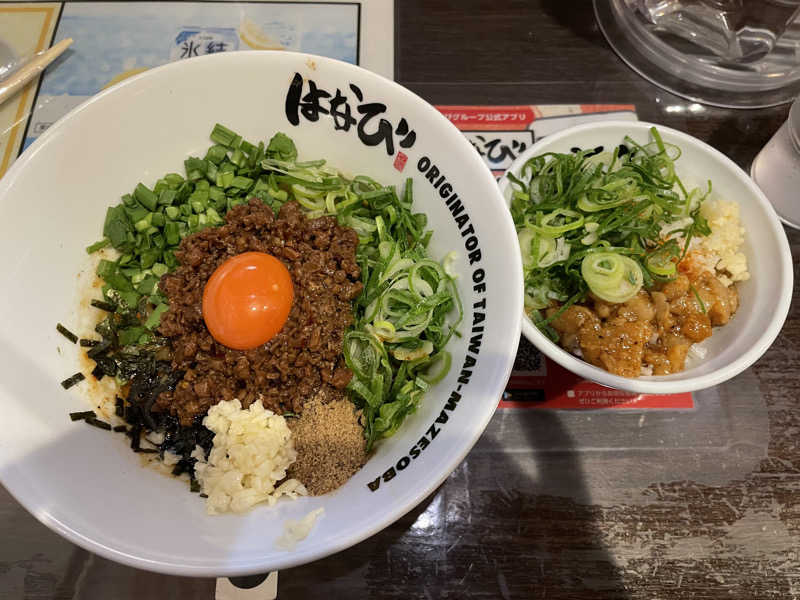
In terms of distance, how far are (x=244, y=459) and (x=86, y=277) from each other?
0.95 meters

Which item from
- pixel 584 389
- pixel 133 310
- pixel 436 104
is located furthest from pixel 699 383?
pixel 133 310

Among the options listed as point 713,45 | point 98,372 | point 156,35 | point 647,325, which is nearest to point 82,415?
point 98,372

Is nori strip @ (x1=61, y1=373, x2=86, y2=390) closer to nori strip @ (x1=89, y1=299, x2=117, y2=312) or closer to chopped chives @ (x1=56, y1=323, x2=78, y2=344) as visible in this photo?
chopped chives @ (x1=56, y1=323, x2=78, y2=344)

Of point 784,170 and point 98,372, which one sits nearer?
point 98,372

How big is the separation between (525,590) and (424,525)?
437 mm

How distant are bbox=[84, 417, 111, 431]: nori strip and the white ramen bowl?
22mm

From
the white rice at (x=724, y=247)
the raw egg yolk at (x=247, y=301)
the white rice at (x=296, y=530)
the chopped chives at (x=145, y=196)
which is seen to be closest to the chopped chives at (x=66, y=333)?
the raw egg yolk at (x=247, y=301)

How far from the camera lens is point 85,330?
180 cm

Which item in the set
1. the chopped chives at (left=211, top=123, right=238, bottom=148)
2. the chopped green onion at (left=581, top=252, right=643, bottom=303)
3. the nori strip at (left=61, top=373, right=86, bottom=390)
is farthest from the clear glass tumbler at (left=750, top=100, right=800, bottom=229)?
the nori strip at (left=61, top=373, right=86, bottom=390)

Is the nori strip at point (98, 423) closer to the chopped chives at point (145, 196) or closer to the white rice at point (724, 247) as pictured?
the chopped chives at point (145, 196)

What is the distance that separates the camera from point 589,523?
1.95 m

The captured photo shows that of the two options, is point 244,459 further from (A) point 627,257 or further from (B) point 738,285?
(B) point 738,285

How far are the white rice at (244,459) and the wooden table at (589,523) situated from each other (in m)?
0.53

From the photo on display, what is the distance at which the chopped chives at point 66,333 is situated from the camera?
5.61 ft
